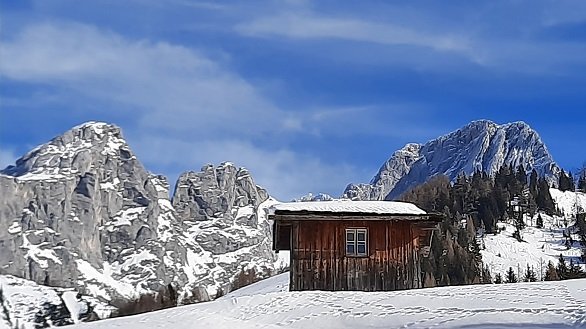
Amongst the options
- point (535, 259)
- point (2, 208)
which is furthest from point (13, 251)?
point (535, 259)

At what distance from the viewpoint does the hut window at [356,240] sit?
22047 millimetres

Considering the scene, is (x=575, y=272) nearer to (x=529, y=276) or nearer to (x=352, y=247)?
(x=529, y=276)

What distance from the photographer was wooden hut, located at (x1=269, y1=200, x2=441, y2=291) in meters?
21.8

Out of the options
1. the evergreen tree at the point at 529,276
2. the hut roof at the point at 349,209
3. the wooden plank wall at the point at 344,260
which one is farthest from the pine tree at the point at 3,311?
the evergreen tree at the point at 529,276

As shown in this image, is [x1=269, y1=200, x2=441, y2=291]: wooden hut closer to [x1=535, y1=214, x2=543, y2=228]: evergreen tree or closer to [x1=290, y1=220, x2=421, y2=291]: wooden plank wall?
[x1=290, y1=220, x2=421, y2=291]: wooden plank wall

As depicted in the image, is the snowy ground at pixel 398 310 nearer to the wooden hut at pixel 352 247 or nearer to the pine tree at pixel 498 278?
the wooden hut at pixel 352 247

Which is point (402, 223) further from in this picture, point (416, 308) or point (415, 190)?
point (415, 190)

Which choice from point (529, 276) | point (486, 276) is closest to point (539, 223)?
point (486, 276)

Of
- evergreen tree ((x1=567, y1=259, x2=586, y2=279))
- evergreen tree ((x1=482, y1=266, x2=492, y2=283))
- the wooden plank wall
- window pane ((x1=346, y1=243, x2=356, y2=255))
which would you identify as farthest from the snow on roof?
evergreen tree ((x1=482, y1=266, x2=492, y2=283))

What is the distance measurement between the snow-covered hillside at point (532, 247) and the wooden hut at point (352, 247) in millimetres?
26259

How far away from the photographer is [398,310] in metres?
12.7

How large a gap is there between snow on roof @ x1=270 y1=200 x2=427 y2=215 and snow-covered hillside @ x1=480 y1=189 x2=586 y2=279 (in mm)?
25662

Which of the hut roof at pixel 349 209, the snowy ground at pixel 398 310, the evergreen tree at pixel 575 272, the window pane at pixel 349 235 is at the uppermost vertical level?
the hut roof at pixel 349 209

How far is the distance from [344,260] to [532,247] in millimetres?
35654
